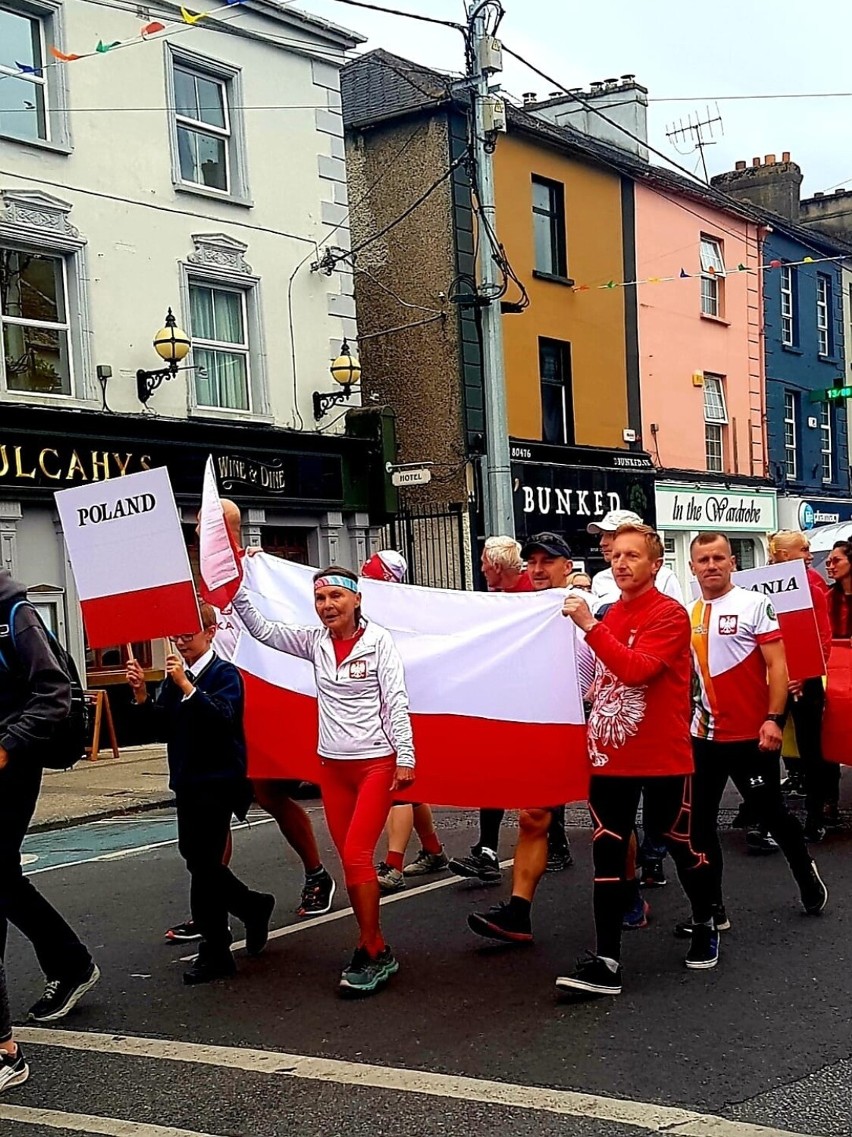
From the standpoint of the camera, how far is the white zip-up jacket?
19.2ft

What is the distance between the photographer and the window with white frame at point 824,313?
3125 cm

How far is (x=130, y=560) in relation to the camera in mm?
5887

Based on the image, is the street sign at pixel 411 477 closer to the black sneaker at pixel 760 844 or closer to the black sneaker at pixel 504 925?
the black sneaker at pixel 760 844

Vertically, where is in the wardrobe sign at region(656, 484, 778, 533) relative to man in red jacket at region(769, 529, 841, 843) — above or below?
above

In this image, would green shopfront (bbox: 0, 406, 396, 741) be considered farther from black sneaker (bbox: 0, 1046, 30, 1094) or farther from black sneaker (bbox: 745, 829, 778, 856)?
black sneaker (bbox: 0, 1046, 30, 1094)

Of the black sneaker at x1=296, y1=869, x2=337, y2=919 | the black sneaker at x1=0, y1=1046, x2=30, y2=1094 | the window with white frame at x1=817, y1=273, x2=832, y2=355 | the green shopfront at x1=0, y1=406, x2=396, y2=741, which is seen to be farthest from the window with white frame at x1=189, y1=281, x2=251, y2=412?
the window with white frame at x1=817, y1=273, x2=832, y2=355

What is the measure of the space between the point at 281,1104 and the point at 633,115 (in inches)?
995

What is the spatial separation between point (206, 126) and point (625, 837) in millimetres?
14387

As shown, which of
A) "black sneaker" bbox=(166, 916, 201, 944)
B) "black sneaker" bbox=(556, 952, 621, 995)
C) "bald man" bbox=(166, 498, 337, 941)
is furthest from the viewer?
"bald man" bbox=(166, 498, 337, 941)

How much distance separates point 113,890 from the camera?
8.15 m

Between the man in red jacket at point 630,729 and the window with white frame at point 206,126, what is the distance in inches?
511

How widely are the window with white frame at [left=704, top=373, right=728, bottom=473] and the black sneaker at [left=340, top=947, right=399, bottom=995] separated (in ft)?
74.0

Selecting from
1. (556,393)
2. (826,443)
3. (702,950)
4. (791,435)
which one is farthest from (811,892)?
(826,443)

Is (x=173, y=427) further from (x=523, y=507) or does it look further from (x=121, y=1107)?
(x=121, y=1107)
